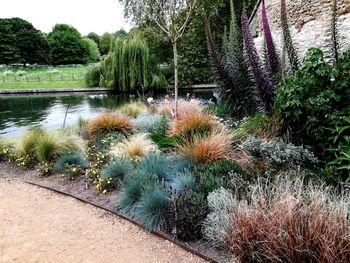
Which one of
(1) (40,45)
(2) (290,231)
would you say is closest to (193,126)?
(2) (290,231)

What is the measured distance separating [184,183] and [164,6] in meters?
5.35

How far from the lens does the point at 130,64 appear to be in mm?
19516

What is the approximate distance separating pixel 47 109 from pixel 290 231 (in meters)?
14.8

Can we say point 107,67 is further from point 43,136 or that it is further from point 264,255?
point 264,255

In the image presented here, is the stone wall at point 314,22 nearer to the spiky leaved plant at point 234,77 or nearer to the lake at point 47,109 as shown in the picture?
the spiky leaved plant at point 234,77

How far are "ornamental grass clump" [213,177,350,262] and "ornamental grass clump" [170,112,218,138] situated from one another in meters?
2.81

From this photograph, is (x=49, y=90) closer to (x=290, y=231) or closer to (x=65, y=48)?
(x=290, y=231)

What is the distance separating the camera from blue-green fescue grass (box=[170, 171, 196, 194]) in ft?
11.4

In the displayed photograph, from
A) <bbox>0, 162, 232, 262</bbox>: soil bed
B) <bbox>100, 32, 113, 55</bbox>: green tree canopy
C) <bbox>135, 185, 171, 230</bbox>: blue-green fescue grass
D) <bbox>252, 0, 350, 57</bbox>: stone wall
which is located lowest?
<bbox>0, 162, 232, 262</bbox>: soil bed

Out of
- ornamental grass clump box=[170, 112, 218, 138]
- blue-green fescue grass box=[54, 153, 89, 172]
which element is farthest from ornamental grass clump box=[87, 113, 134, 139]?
blue-green fescue grass box=[54, 153, 89, 172]

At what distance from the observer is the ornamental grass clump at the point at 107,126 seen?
6391 millimetres

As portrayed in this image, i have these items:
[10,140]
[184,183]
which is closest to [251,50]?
[184,183]

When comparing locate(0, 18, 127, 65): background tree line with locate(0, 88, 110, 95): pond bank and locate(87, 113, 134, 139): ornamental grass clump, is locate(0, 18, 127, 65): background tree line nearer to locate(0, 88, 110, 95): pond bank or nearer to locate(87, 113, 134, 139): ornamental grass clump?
locate(0, 88, 110, 95): pond bank

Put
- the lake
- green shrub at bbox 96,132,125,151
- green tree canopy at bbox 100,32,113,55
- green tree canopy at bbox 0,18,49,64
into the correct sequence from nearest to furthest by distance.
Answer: green shrub at bbox 96,132,125,151
the lake
green tree canopy at bbox 0,18,49,64
green tree canopy at bbox 100,32,113,55
